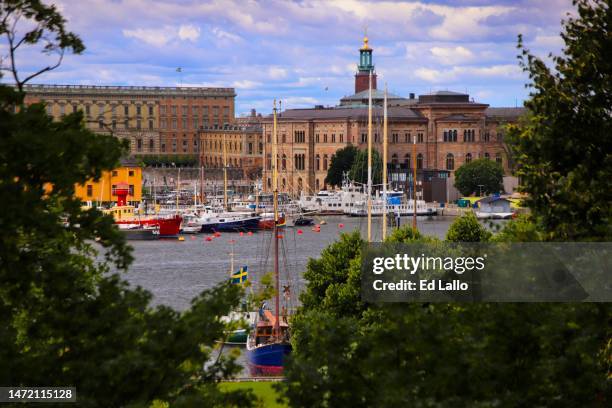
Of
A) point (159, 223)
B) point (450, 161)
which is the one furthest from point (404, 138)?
point (159, 223)

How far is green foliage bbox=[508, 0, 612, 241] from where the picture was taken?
11805 mm

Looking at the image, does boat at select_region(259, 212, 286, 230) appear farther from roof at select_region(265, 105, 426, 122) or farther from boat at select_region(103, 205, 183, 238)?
roof at select_region(265, 105, 426, 122)

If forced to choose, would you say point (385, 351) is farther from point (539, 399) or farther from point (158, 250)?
point (158, 250)

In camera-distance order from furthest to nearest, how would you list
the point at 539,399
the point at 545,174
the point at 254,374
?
1. the point at 254,374
2. the point at 545,174
3. the point at 539,399

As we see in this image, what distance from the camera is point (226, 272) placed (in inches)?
1847

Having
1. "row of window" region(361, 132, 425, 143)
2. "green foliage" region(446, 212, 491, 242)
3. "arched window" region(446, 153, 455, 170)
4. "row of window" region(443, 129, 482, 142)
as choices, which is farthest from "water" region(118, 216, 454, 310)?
"row of window" region(361, 132, 425, 143)

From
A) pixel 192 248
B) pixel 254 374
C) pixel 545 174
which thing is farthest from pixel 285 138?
pixel 545 174

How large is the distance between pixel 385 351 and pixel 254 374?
1835 cm

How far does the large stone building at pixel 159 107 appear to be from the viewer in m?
122

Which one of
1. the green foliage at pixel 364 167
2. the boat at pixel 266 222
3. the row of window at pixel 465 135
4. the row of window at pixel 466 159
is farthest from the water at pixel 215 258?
the row of window at pixel 465 135

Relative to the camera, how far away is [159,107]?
411 feet

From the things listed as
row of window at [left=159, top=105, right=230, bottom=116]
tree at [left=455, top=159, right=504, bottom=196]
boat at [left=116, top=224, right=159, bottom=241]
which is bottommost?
boat at [left=116, top=224, right=159, bottom=241]

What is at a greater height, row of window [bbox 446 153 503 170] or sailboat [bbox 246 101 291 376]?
row of window [bbox 446 153 503 170]

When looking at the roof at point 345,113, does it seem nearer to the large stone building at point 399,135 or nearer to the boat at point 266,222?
the large stone building at point 399,135
